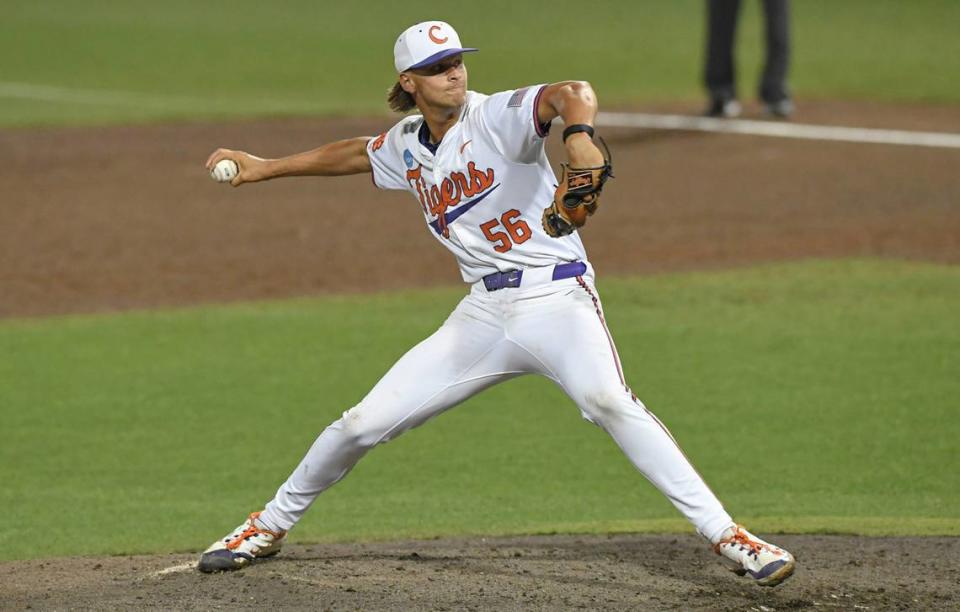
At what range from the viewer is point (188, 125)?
16.1 meters

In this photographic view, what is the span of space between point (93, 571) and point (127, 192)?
324 inches

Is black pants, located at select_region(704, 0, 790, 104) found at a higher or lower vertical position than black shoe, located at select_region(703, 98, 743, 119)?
higher

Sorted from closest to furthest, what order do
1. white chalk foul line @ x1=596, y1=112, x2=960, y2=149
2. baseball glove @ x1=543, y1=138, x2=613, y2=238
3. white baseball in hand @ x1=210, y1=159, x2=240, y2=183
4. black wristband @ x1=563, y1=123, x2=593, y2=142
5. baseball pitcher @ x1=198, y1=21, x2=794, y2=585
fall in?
baseball glove @ x1=543, y1=138, x2=613, y2=238, black wristband @ x1=563, y1=123, x2=593, y2=142, baseball pitcher @ x1=198, y1=21, x2=794, y2=585, white baseball in hand @ x1=210, y1=159, x2=240, y2=183, white chalk foul line @ x1=596, y1=112, x2=960, y2=149

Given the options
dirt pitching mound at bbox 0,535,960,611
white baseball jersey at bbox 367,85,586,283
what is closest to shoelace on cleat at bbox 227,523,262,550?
dirt pitching mound at bbox 0,535,960,611

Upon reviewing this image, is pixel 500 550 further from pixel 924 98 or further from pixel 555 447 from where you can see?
pixel 924 98

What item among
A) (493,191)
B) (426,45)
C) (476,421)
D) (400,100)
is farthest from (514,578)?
(476,421)

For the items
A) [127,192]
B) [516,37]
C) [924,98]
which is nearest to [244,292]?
[127,192]

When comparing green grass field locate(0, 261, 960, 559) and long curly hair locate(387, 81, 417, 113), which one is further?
green grass field locate(0, 261, 960, 559)

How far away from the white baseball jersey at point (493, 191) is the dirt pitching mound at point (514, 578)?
1.13m

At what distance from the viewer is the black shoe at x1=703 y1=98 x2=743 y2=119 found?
15.1 m

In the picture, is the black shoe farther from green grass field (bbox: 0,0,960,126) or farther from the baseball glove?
the baseball glove

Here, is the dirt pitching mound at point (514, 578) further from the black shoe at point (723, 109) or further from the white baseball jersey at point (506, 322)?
the black shoe at point (723, 109)

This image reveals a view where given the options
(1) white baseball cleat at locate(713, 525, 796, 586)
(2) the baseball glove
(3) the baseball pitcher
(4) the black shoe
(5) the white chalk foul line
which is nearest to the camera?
(2) the baseball glove

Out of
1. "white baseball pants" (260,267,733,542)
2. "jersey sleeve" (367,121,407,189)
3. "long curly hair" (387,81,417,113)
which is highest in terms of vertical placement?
"long curly hair" (387,81,417,113)
